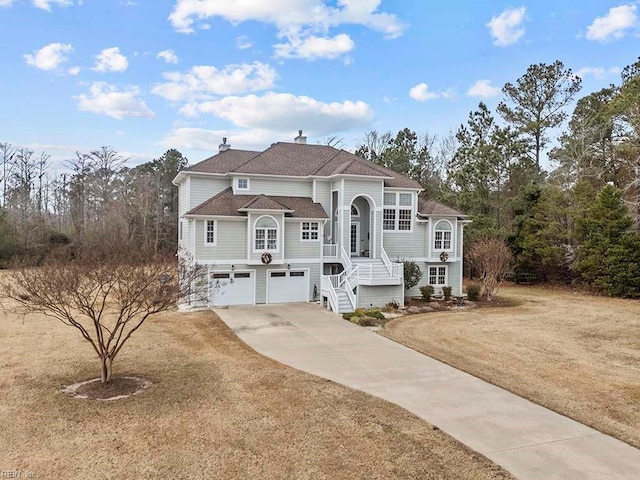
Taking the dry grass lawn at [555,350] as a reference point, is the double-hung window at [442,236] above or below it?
above

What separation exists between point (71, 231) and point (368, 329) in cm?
3583

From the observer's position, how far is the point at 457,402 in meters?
8.52

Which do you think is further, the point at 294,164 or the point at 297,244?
the point at 294,164

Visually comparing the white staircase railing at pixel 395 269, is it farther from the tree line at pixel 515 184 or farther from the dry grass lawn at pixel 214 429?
the tree line at pixel 515 184

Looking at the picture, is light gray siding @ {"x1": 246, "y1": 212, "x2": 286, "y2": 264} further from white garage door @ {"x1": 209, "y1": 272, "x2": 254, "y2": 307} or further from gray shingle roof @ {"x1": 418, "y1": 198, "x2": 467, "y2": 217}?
gray shingle roof @ {"x1": 418, "y1": 198, "x2": 467, "y2": 217}

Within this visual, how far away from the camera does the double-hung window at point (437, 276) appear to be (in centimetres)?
2381

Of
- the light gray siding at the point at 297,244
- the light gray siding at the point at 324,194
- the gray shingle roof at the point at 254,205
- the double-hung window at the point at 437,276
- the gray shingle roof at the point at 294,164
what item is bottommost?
the double-hung window at the point at 437,276

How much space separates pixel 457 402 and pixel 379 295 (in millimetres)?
11431

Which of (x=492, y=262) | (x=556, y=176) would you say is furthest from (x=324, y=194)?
(x=556, y=176)

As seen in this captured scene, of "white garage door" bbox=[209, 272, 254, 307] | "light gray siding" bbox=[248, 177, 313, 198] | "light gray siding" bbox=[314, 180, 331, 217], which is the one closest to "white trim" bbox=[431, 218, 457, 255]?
"light gray siding" bbox=[314, 180, 331, 217]

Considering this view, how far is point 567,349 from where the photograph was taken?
13.3 metres

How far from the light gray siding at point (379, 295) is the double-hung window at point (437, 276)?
4.04 m

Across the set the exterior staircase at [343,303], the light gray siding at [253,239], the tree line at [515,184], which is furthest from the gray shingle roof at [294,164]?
the tree line at [515,184]

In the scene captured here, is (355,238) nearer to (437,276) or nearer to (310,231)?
(310,231)
